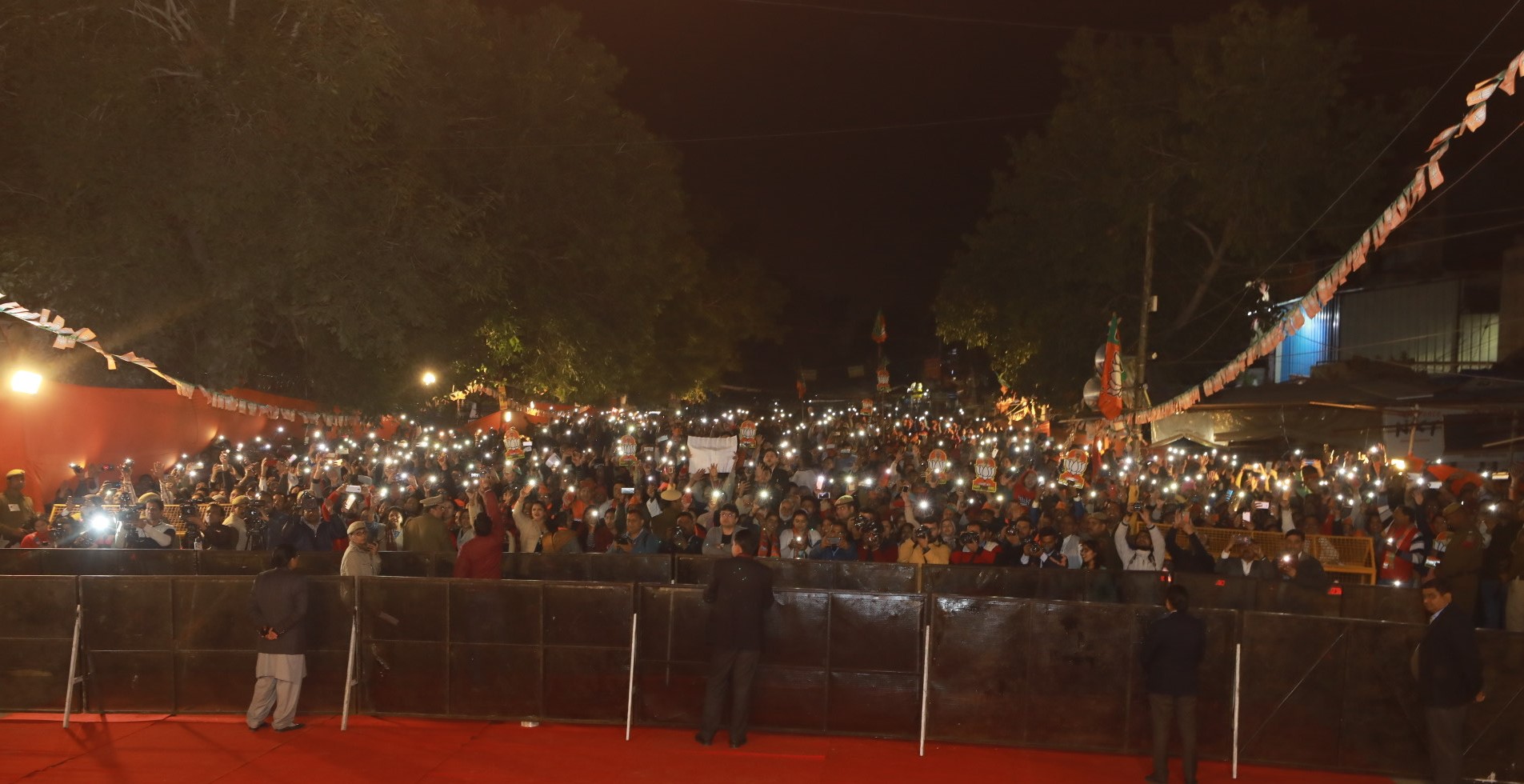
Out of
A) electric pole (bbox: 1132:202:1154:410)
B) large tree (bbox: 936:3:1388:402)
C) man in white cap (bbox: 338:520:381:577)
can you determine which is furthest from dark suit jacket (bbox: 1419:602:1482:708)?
large tree (bbox: 936:3:1388:402)

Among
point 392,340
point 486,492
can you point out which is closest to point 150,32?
point 392,340

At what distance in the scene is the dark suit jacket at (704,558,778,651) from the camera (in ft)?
30.4

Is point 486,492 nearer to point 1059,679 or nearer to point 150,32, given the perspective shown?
point 1059,679

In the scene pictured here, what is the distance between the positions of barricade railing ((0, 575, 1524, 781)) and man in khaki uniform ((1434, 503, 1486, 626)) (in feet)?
11.7

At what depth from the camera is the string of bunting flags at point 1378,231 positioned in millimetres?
8203

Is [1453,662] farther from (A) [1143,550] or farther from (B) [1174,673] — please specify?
(A) [1143,550]

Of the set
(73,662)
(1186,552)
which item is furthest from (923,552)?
(73,662)

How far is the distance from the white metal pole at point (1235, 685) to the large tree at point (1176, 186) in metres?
22.4

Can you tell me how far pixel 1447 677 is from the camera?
320 inches

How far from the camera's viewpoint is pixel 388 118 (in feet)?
71.4

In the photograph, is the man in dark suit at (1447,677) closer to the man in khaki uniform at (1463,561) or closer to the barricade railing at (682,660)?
the barricade railing at (682,660)

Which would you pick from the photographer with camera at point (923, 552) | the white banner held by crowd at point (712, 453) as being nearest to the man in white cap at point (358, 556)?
the photographer with camera at point (923, 552)

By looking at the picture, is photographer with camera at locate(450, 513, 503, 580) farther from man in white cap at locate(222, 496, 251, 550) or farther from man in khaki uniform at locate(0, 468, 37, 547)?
man in khaki uniform at locate(0, 468, 37, 547)

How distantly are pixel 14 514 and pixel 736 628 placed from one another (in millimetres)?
10564
